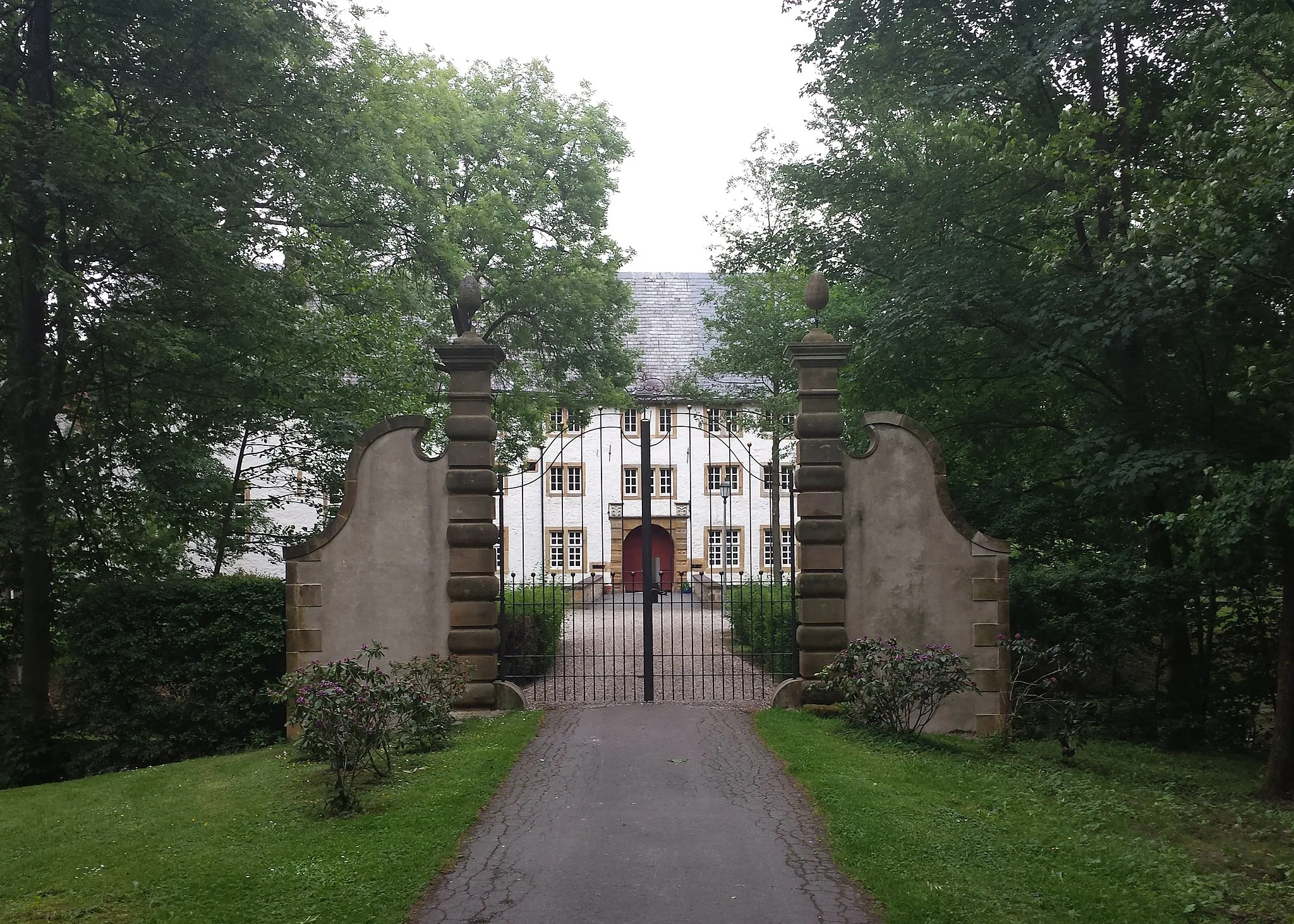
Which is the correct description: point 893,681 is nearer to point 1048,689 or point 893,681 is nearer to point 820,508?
point 820,508

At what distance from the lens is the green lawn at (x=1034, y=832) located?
5504 millimetres

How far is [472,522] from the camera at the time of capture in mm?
10711

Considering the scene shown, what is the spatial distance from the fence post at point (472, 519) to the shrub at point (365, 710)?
0.28m

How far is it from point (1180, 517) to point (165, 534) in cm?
1407

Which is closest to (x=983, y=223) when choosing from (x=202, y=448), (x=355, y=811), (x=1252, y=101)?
(x=1252, y=101)

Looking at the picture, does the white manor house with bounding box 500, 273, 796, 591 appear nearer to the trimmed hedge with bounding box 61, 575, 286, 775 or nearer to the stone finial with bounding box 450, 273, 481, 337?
the trimmed hedge with bounding box 61, 575, 286, 775

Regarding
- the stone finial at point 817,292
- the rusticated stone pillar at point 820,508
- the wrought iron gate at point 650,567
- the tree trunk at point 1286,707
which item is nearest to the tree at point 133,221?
the wrought iron gate at point 650,567

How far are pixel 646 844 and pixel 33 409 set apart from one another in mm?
9506

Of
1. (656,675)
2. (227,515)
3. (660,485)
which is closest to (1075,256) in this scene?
(656,675)

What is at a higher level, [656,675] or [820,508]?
[820,508]

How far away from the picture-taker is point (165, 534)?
14.8 metres

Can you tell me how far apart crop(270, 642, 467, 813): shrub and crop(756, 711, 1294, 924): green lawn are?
3462 mm

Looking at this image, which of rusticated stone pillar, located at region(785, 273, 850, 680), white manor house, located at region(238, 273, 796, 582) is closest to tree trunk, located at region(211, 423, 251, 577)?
rusticated stone pillar, located at region(785, 273, 850, 680)

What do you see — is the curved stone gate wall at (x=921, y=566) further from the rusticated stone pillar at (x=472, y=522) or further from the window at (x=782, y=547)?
the window at (x=782, y=547)
